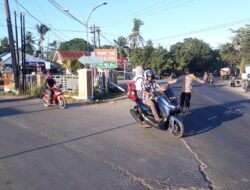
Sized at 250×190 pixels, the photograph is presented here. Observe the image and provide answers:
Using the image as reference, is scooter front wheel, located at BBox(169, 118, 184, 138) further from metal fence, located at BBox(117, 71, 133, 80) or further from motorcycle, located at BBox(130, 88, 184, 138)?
metal fence, located at BBox(117, 71, 133, 80)

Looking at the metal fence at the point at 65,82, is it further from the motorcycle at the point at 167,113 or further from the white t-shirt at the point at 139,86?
the motorcycle at the point at 167,113

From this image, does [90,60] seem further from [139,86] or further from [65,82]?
[139,86]

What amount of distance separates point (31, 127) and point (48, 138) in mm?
2070

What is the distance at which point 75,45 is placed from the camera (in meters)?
126

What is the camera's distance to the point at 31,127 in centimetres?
1165

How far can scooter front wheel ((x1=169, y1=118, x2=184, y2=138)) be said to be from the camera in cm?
962

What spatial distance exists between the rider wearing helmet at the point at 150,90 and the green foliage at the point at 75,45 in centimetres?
11342

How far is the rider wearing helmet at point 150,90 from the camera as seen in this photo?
34.4 feet

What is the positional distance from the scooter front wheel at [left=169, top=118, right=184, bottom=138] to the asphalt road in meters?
0.20

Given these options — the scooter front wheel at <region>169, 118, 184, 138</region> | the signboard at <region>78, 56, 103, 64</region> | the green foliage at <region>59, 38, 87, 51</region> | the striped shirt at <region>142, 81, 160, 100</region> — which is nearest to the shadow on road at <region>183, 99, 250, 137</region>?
the scooter front wheel at <region>169, 118, 184, 138</region>

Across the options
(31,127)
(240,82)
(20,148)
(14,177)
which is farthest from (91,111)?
(240,82)

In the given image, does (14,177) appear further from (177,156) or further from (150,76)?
(150,76)

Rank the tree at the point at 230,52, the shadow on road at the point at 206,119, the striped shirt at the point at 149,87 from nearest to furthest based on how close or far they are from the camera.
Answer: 1. the striped shirt at the point at 149,87
2. the shadow on road at the point at 206,119
3. the tree at the point at 230,52

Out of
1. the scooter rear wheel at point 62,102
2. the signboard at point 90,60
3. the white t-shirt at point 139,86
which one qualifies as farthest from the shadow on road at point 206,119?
the signboard at point 90,60
